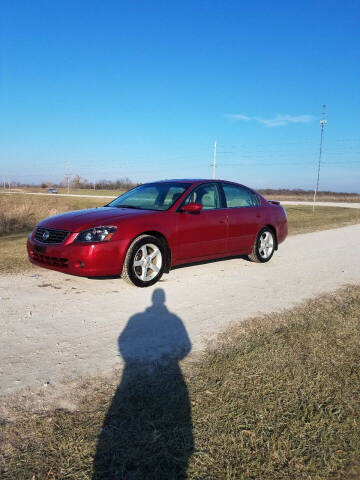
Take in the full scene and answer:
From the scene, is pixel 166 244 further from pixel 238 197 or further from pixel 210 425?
pixel 210 425

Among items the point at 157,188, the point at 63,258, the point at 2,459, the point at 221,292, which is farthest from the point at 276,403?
the point at 157,188

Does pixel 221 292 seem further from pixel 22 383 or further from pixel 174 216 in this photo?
pixel 22 383

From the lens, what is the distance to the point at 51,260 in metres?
5.32

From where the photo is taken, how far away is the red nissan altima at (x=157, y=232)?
517 centimetres

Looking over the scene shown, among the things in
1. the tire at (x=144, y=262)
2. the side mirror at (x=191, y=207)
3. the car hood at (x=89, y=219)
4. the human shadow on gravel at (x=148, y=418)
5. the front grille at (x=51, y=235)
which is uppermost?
the side mirror at (x=191, y=207)

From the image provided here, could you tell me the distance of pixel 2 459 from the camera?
201 centimetres

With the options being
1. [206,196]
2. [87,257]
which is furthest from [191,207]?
[87,257]

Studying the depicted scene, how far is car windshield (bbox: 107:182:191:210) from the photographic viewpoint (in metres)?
6.32

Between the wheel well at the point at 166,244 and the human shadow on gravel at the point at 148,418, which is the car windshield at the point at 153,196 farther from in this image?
the human shadow on gravel at the point at 148,418

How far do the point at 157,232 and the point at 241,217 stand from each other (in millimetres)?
2082

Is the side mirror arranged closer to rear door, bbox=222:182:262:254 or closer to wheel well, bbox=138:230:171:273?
wheel well, bbox=138:230:171:273

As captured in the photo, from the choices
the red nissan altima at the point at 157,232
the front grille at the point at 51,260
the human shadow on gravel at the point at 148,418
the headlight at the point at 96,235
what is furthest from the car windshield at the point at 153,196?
the human shadow on gravel at the point at 148,418

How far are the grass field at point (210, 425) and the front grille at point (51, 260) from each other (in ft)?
8.45

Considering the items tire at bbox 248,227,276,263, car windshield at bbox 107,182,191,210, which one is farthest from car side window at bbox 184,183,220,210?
tire at bbox 248,227,276,263
